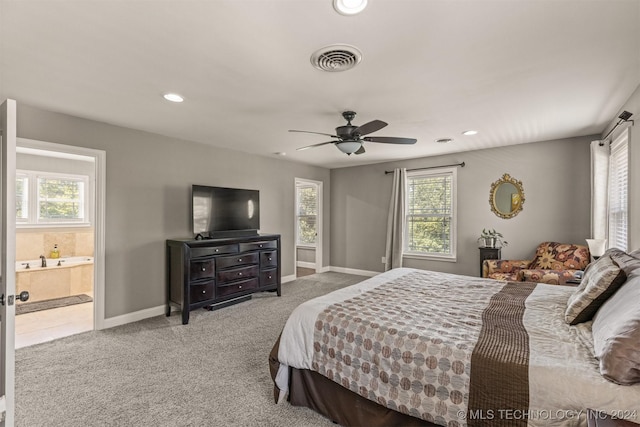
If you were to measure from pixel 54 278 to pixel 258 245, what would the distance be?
11.0 ft

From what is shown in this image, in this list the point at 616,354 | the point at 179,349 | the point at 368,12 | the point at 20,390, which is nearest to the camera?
the point at 616,354

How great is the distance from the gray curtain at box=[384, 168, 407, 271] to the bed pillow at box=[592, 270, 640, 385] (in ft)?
14.7

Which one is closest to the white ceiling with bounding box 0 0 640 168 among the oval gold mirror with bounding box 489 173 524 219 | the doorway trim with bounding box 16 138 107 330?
the doorway trim with bounding box 16 138 107 330

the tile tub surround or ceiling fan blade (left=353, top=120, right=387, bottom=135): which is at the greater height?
ceiling fan blade (left=353, top=120, right=387, bottom=135)

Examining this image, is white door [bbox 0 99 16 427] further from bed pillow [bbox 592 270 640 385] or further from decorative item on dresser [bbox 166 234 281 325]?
bed pillow [bbox 592 270 640 385]

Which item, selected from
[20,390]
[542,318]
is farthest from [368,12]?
[20,390]

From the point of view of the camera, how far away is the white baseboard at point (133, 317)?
→ 12.2ft

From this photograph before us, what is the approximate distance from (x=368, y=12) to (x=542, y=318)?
82.8 inches

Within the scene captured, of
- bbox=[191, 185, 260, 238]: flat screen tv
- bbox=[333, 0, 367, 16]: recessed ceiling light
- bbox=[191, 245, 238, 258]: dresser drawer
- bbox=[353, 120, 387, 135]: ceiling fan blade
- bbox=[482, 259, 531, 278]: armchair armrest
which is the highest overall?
bbox=[333, 0, 367, 16]: recessed ceiling light

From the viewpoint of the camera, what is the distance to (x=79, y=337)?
3.42 metres

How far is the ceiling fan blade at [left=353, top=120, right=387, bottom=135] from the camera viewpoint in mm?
2809

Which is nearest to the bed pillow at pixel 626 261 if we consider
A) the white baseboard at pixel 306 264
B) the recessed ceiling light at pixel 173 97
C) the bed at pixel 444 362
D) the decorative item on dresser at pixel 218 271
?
the bed at pixel 444 362

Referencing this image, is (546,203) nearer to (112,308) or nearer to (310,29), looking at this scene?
(310,29)

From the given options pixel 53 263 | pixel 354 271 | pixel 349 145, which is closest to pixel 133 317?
pixel 53 263
